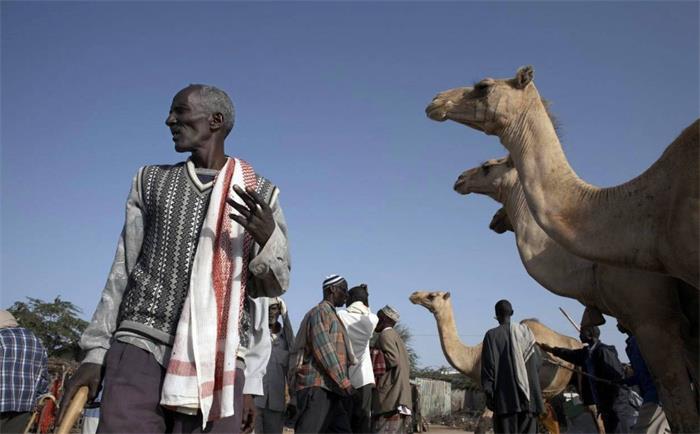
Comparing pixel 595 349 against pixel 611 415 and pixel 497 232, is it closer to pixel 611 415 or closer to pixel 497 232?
pixel 611 415

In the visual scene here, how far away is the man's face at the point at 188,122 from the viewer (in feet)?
10.4

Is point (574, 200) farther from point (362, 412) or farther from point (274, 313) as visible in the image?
point (274, 313)

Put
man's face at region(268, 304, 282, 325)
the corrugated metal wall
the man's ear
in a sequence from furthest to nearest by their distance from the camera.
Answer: the corrugated metal wall, man's face at region(268, 304, 282, 325), the man's ear

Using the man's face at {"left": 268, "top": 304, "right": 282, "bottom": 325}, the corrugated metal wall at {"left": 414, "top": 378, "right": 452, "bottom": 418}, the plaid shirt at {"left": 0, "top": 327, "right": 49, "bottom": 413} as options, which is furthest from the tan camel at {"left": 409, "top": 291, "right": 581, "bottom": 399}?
the corrugated metal wall at {"left": 414, "top": 378, "right": 452, "bottom": 418}

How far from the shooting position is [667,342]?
6.05m

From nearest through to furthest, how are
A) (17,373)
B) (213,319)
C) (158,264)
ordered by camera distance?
(213,319), (158,264), (17,373)

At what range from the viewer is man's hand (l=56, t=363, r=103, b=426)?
2750 mm

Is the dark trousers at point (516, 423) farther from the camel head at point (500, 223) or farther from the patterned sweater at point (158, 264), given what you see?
the patterned sweater at point (158, 264)

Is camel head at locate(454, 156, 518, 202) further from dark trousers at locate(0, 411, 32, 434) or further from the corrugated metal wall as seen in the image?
the corrugated metal wall

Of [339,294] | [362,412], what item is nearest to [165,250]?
[339,294]

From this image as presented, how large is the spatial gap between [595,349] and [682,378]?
319 cm

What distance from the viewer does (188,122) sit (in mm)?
3195

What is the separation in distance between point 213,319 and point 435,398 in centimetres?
2772

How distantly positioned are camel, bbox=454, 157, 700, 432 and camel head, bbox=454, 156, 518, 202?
6.01 feet
